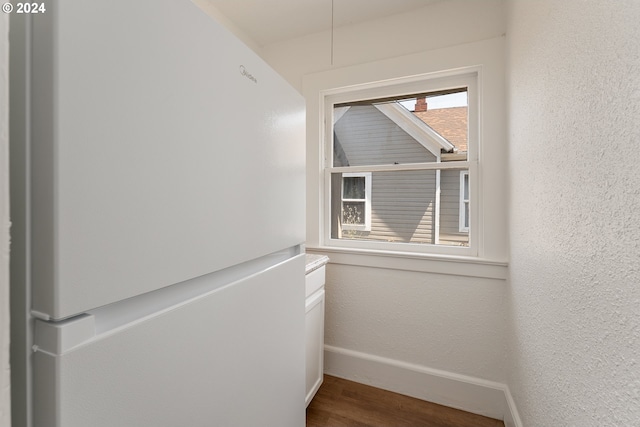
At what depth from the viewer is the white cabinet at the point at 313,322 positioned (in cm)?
136

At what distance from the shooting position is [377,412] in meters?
1.46

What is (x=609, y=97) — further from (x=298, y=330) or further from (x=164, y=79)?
(x=298, y=330)

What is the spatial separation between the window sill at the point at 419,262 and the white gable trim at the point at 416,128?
1.92 feet

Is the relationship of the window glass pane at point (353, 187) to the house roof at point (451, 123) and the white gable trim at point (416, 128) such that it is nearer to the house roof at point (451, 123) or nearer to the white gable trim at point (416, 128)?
the white gable trim at point (416, 128)

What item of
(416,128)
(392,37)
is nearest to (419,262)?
(416,128)

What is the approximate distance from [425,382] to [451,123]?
56.1 inches

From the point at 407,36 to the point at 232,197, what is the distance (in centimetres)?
152

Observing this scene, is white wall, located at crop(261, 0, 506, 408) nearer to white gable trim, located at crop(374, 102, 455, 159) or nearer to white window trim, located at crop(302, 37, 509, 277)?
white window trim, located at crop(302, 37, 509, 277)

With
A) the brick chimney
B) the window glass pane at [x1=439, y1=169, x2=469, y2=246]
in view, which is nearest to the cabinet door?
the window glass pane at [x1=439, y1=169, x2=469, y2=246]

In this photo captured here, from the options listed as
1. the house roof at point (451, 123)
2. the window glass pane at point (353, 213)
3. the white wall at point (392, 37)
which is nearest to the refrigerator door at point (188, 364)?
the window glass pane at point (353, 213)

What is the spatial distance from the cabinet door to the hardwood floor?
0.11m

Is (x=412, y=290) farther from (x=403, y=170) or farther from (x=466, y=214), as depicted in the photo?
(x=403, y=170)

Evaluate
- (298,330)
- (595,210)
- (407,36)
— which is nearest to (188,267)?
(298,330)

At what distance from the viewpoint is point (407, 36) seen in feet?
5.27
